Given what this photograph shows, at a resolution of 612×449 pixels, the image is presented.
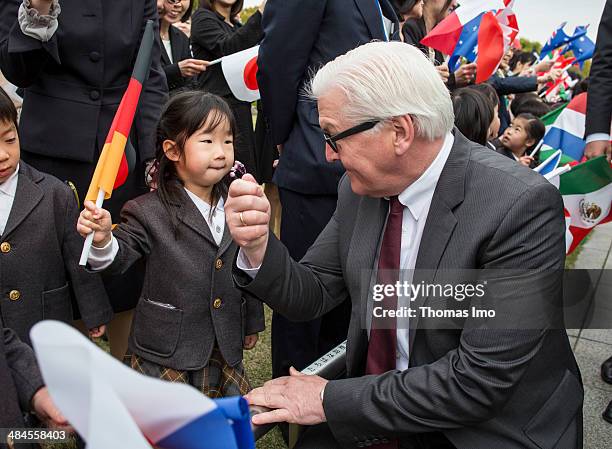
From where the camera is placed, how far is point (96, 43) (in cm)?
241

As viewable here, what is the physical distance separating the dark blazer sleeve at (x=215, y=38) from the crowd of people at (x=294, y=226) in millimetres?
1296

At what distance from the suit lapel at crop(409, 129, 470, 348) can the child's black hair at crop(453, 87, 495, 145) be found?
5.35 feet

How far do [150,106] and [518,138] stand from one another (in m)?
3.31

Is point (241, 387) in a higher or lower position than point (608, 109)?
lower

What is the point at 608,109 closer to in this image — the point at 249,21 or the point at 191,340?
the point at 249,21

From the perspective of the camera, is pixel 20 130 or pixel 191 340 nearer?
pixel 191 340

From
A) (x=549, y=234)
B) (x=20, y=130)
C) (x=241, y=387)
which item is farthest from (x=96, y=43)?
(x=549, y=234)

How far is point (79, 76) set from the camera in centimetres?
244

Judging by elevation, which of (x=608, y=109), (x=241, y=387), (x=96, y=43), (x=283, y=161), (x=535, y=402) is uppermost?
(x=96, y=43)

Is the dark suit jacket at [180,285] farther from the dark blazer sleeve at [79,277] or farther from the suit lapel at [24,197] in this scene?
the suit lapel at [24,197]

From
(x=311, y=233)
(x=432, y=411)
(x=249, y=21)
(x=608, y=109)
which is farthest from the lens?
(x=249, y=21)

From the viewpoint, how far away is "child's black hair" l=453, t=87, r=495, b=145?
3.15 metres

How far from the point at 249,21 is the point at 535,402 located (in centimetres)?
304

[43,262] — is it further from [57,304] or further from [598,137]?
[598,137]
